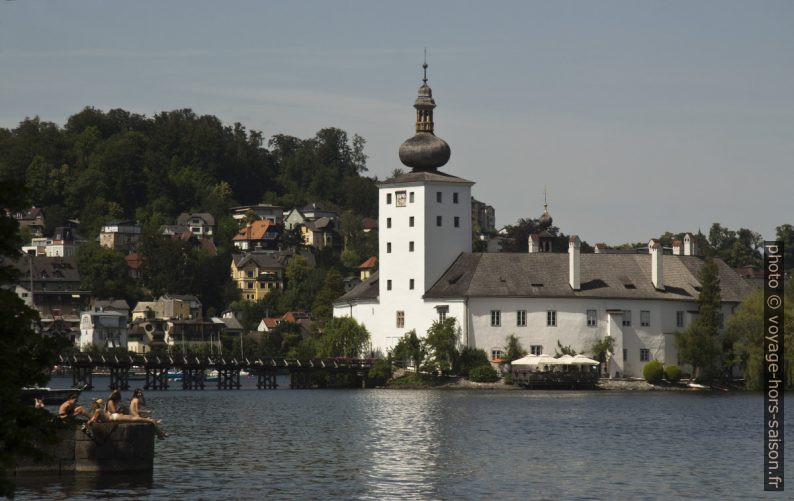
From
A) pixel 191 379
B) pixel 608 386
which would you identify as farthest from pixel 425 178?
pixel 191 379

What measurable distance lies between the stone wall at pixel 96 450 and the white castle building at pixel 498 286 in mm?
64621

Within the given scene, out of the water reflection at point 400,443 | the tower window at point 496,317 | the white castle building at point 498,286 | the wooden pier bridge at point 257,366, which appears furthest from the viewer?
the wooden pier bridge at point 257,366

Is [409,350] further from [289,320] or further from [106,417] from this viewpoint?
[289,320]

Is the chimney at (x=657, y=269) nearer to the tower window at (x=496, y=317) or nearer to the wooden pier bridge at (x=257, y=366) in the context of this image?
the tower window at (x=496, y=317)

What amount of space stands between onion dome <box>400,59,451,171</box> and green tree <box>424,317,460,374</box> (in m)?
12.9

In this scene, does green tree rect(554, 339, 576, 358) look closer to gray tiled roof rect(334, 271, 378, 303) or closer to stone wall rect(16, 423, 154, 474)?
gray tiled roof rect(334, 271, 378, 303)

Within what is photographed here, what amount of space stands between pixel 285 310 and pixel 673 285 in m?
98.7

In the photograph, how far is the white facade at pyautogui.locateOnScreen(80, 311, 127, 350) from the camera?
188 meters

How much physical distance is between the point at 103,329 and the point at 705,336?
10401 cm

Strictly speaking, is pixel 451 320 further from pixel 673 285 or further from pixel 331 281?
pixel 331 281

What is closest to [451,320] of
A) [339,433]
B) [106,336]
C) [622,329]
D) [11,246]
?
[622,329]

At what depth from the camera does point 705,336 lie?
98375 mm

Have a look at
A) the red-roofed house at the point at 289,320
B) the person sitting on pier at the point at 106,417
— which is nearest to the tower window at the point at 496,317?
the person sitting on pier at the point at 106,417

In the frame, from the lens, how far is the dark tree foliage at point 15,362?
68.5ft
